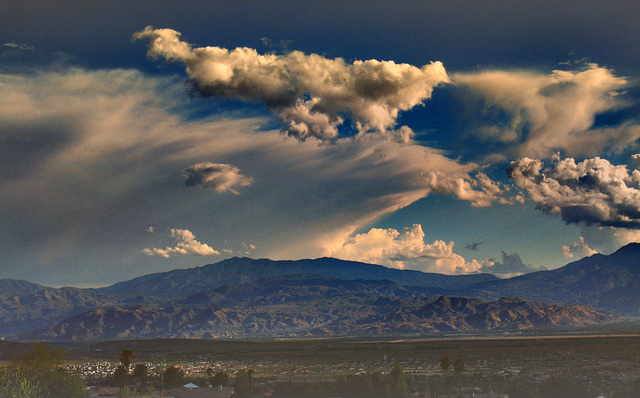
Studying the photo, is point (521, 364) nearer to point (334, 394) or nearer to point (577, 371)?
point (577, 371)

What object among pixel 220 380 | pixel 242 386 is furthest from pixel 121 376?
pixel 242 386

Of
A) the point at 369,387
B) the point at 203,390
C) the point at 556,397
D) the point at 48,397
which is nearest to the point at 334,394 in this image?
the point at 369,387

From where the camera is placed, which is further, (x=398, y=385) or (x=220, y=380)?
(x=220, y=380)

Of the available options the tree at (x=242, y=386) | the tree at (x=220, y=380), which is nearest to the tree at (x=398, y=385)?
the tree at (x=242, y=386)

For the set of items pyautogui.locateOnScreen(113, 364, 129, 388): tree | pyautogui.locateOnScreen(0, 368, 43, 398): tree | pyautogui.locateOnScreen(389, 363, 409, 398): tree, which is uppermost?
pyautogui.locateOnScreen(0, 368, 43, 398): tree

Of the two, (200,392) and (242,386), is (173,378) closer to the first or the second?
(242,386)

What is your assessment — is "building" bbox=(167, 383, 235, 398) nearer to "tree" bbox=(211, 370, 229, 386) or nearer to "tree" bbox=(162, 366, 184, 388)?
→ "tree" bbox=(211, 370, 229, 386)

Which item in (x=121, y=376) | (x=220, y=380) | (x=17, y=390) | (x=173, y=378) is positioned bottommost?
(x=220, y=380)

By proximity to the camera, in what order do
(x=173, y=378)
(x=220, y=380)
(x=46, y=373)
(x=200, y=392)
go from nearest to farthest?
(x=46, y=373) < (x=200, y=392) < (x=220, y=380) < (x=173, y=378)

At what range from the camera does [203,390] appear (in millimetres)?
124625

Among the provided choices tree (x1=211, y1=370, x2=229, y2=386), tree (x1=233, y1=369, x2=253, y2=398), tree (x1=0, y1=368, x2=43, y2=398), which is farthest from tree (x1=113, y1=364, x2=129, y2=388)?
tree (x1=0, y1=368, x2=43, y2=398)

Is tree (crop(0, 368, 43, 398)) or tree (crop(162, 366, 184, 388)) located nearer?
tree (crop(0, 368, 43, 398))

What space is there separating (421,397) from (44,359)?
75.8 meters

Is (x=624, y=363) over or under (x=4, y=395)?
Result: under
